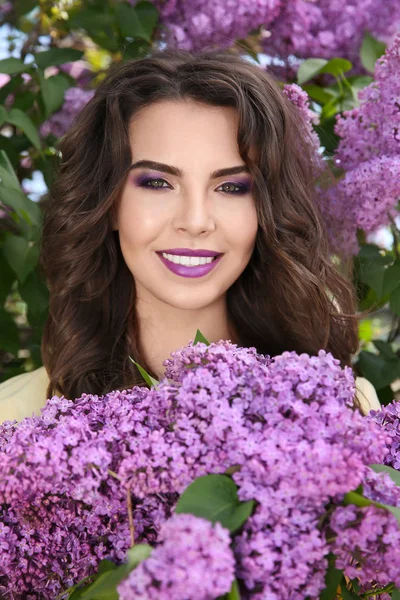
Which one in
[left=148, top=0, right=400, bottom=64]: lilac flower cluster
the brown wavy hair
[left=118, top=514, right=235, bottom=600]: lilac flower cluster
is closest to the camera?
[left=118, top=514, right=235, bottom=600]: lilac flower cluster

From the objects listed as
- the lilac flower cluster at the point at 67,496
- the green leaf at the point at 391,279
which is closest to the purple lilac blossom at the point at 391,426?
the lilac flower cluster at the point at 67,496

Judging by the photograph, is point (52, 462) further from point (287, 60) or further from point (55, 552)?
point (287, 60)

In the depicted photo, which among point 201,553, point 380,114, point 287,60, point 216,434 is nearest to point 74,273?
point 380,114

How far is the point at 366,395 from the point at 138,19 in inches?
38.3

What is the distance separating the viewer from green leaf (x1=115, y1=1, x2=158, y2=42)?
1.88 meters

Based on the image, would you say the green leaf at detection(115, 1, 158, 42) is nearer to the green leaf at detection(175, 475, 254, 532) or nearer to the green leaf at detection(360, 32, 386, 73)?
the green leaf at detection(360, 32, 386, 73)

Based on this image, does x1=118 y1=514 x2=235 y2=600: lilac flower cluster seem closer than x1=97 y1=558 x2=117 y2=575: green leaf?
Yes

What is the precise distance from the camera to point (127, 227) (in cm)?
142

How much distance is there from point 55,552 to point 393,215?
1.15 m

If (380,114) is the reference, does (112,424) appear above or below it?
below

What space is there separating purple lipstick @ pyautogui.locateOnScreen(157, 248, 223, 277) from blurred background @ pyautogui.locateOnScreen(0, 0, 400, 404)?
0.32 metres

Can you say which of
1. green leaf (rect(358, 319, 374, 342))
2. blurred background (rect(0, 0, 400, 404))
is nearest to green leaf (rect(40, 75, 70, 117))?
blurred background (rect(0, 0, 400, 404))

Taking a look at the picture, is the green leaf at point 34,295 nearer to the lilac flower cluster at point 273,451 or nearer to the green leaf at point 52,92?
the green leaf at point 52,92

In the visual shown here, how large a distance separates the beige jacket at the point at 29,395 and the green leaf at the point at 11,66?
621 millimetres
